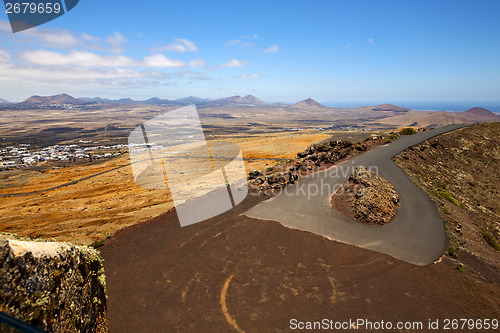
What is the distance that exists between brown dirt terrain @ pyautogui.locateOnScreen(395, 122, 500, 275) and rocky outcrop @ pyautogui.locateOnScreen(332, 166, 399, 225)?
315 centimetres

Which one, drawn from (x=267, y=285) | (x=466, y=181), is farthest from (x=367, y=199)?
(x=466, y=181)

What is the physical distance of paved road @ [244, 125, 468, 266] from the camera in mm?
12493

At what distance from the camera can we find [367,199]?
52.3ft

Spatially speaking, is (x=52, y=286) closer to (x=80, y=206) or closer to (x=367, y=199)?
(x=367, y=199)

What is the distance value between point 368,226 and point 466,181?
1943 centimetres

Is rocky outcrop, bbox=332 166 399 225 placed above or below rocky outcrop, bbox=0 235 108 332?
below

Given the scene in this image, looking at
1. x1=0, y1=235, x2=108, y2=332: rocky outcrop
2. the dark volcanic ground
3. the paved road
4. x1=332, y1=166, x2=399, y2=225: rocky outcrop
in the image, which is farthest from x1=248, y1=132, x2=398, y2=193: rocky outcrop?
x1=0, y1=235, x2=108, y2=332: rocky outcrop

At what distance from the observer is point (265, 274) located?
10.9 m

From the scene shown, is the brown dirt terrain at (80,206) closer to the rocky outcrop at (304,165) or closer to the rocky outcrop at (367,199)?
the rocky outcrop at (304,165)

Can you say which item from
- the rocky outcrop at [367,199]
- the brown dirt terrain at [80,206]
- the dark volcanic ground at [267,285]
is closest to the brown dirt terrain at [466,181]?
the rocky outcrop at [367,199]

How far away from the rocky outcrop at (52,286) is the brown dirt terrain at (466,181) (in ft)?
48.1

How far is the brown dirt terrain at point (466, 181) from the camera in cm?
1421

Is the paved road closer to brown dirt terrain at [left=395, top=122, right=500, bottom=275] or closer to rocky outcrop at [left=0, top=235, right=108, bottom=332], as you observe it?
brown dirt terrain at [left=395, top=122, right=500, bottom=275]

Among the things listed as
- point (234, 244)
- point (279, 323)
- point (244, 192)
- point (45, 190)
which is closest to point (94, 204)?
point (45, 190)
